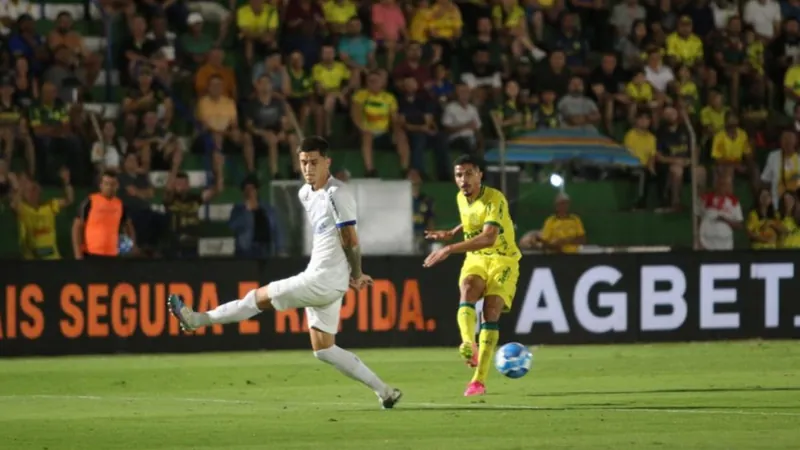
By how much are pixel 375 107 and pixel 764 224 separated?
580 cm

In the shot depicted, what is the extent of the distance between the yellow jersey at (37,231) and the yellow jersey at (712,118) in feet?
34.5

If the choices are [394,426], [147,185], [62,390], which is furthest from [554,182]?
[394,426]

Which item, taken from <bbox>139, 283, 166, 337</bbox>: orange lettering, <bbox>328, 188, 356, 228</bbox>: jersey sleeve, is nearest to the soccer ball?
<bbox>328, 188, 356, 228</bbox>: jersey sleeve

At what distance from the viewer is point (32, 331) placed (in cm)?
1947

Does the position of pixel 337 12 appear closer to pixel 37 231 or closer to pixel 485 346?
pixel 37 231

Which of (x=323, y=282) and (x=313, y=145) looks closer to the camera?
(x=313, y=145)

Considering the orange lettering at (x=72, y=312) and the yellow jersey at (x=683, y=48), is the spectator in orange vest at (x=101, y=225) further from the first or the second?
the yellow jersey at (x=683, y=48)

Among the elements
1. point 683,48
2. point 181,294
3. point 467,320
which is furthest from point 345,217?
point 683,48

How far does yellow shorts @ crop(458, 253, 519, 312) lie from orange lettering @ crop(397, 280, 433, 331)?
6109 mm

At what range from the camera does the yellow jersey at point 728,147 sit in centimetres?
2644

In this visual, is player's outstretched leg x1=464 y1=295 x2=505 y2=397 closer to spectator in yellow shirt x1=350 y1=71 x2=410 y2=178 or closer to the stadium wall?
the stadium wall

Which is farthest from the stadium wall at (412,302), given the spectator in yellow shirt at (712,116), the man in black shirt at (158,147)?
the spectator in yellow shirt at (712,116)

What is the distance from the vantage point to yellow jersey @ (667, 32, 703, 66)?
27.8m

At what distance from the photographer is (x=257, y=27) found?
2527 centimetres
